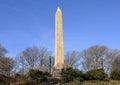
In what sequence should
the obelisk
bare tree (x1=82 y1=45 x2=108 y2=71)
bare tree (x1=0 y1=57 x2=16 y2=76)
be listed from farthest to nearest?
bare tree (x1=82 y1=45 x2=108 y2=71)
bare tree (x1=0 y1=57 x2=16 y2=76)
the obelisk

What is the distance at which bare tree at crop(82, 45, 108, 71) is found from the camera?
58.0 meters

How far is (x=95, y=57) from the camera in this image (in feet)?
193

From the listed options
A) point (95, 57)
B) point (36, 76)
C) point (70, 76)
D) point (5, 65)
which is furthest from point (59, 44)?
point (95, 57)

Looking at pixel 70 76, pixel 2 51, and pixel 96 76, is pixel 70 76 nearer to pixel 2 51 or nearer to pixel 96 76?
pixel 96 76

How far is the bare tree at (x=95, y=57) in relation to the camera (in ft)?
190

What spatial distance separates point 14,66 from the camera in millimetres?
57438

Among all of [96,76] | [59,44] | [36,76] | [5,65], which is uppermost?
[59,44]

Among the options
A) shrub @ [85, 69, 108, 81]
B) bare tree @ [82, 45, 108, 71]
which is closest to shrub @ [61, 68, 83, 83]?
shrub @ [85, 69, 108, 81]

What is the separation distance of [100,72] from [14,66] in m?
27.3

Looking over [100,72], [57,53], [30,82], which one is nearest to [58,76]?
[57,53]

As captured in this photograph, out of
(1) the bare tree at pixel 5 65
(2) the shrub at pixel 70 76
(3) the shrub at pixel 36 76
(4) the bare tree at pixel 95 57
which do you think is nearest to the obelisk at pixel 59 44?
(2) the shrub at pixel 70 76

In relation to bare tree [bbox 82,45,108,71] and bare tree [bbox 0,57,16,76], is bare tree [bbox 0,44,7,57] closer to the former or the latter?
bare tree [bbox 0,57,16,76]

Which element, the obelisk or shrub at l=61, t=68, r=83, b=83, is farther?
the obelisk

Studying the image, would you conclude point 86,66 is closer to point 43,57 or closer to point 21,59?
point 43,57
